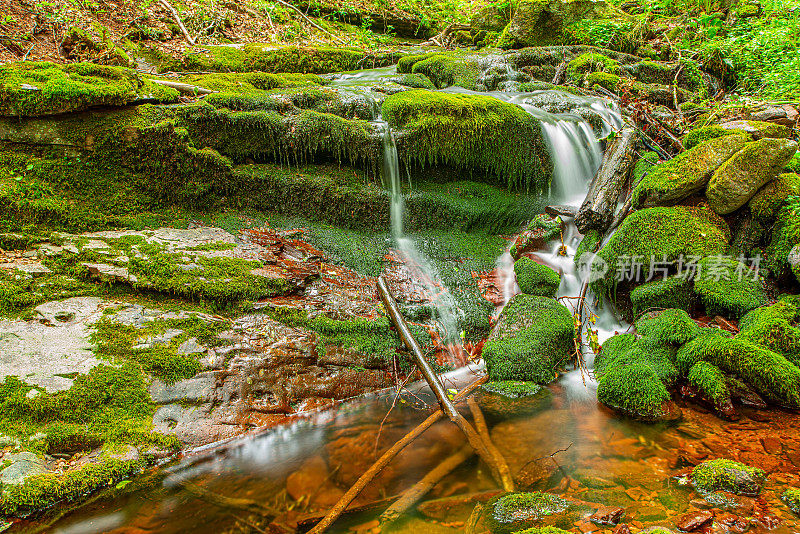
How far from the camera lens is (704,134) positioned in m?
5.53

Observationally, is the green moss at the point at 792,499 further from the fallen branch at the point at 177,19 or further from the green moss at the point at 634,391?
the fallen branch at the point at 177,19

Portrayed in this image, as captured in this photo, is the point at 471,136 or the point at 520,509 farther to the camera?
the point at 471,136

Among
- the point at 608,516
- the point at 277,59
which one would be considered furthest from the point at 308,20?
the point at 608,516

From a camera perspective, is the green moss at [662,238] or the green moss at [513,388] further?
the green moss at [662,238]

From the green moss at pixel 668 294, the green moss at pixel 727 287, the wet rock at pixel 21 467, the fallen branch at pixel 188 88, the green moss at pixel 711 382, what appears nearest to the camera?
the wet rock at pixel 21 467

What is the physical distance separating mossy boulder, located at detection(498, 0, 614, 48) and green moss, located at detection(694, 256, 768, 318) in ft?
30.5

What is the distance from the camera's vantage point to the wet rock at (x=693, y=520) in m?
2.17

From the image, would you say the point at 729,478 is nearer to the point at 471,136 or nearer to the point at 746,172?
the point at 746,172

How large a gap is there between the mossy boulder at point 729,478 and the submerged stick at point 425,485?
1567mm

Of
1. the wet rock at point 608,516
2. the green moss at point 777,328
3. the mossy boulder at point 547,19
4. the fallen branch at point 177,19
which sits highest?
the mossy boulder at point 547,19

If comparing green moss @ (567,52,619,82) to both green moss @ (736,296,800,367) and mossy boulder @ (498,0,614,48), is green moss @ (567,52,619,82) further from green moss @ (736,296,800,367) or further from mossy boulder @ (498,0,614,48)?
green moss @ (736,296,800,367)

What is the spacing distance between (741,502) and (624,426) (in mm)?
1163

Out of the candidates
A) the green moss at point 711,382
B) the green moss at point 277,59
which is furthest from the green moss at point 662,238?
the green moss at point 277,59

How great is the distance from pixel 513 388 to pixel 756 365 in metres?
2.14
